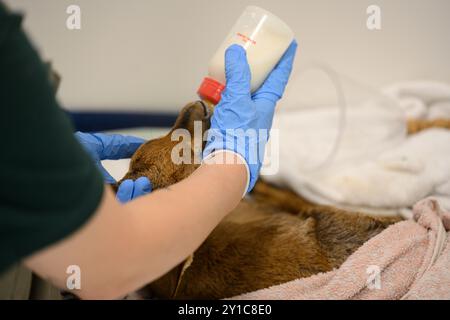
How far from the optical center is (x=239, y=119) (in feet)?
2.23

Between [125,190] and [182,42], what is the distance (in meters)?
0.72

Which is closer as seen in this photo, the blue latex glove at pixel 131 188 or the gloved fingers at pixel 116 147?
the blue latex glove at pixel 131 188

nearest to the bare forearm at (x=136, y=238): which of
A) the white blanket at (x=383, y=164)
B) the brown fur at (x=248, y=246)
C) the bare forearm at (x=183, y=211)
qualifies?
the bare forearm at (x=183, y=211)

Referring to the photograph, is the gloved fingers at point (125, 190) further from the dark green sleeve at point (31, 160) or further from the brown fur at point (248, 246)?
the dark green sleeve at point (31, 160)

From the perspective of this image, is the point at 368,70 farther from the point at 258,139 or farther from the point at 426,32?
the point at 258,139

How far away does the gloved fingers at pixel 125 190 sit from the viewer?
67 cm

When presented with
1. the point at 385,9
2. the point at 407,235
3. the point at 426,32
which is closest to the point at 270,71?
the point at 407,235

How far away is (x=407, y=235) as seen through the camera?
79 centimetres

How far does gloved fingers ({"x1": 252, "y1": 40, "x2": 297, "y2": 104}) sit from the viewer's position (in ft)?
2.46

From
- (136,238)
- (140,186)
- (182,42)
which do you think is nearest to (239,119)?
(140,186)

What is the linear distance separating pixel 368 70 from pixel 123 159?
1018 millimetres

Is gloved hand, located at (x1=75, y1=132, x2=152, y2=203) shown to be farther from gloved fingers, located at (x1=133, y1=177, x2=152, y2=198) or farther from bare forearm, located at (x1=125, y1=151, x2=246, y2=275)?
bare forearm, located at (x1=125, y1=151, x2=246, y2=275)

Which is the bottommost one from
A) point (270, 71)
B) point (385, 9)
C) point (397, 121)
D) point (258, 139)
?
point (397, 121)

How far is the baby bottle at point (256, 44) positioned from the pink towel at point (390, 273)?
0.37 m
